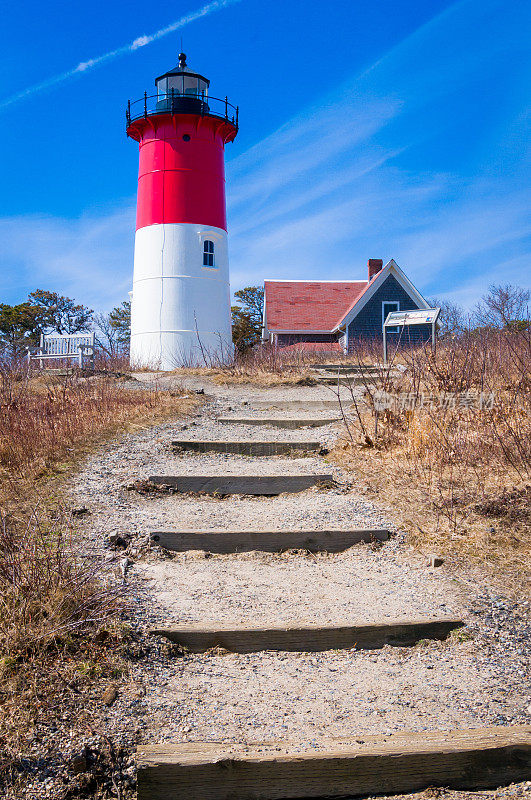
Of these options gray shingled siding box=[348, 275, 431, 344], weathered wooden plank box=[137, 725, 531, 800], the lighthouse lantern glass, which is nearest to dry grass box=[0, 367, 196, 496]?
weathered wooden plank box=[137, 725, 531, 800]

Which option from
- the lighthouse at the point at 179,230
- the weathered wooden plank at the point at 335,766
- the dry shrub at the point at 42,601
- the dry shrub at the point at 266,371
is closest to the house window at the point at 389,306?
the lighthouse at the point at 179,230

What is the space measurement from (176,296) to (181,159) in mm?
4173

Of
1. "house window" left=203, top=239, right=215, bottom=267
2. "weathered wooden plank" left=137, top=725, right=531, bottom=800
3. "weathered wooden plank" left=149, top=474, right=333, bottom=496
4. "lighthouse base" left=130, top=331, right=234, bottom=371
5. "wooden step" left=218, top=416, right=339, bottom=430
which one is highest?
"house window" left=203, top=239, right=215, bottom=267

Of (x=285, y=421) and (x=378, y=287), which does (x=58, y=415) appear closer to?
(x=285, y=421)

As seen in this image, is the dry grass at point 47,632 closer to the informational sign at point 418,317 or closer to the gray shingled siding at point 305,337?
the informational sign at point 418,317

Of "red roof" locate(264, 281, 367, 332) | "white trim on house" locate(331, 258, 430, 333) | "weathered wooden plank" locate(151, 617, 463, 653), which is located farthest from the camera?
"red roof" locate(264, 281, 367, 332)

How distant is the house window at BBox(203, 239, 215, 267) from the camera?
18812 mm

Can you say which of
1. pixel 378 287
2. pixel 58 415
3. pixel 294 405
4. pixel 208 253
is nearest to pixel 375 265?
pixel 378 287

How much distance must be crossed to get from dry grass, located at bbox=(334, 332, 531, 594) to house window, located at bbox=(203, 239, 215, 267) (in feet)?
40.3

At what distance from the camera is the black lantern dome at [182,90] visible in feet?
61.7

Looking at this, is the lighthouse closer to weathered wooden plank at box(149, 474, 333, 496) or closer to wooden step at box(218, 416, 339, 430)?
wooden step at box(218, 416, 339, 430)

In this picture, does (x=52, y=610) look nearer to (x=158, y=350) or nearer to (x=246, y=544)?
(x=246, y=544)

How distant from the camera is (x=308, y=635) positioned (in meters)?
3.24

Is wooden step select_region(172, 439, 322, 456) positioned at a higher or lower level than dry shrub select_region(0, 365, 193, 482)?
lower
